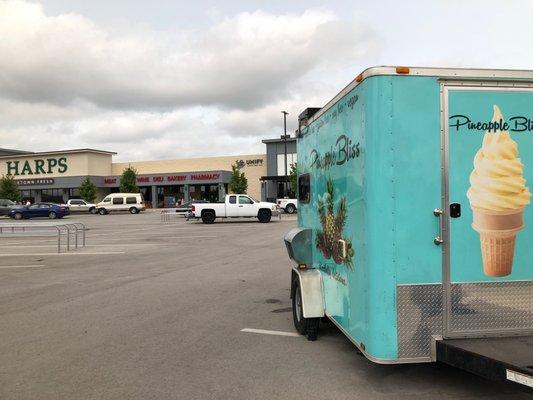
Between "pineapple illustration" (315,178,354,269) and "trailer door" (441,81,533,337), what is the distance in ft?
3.23

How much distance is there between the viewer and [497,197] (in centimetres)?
391

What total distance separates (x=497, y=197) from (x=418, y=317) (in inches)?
46.2

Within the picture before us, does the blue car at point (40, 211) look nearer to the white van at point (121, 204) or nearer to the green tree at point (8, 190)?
the white van at point (121, 204)

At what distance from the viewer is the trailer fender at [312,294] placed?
5573 millimetres

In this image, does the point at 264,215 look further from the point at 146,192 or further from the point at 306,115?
the point at 146,192

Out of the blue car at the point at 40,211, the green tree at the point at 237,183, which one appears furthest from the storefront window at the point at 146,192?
the blue car at the point at 40,211

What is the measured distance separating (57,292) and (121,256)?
547 cm

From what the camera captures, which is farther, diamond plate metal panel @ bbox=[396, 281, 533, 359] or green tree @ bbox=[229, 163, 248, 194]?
green tree @ bbox=[229, 163, 248, 194]

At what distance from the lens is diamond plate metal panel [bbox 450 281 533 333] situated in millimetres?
3877

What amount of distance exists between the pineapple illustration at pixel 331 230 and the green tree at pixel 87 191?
206 feet

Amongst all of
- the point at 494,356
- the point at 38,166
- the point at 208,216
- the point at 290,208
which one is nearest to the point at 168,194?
the point at 38,166

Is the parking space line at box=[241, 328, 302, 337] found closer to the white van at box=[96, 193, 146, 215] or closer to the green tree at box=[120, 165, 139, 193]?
the white van at box=[96, 193, 146, 215]

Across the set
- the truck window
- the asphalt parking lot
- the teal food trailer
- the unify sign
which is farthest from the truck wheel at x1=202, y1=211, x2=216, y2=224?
the unify sign

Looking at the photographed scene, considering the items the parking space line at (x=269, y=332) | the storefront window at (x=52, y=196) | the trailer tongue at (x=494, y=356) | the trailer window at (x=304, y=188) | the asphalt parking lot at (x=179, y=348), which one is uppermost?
the storefront window at (x=52, y=196)
